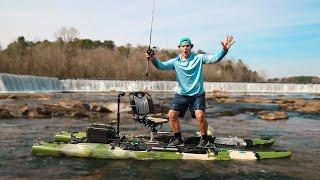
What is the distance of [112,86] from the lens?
6184 cm

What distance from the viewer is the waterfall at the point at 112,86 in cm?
4704

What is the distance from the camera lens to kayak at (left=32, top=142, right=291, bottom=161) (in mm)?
9695

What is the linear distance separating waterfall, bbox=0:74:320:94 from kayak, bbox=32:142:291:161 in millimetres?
36594

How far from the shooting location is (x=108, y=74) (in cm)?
7956

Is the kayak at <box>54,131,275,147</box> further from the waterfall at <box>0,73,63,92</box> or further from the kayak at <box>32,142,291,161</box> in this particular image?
the waterfall at <box>0,73,63,92</box>

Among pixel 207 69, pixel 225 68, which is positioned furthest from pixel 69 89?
pixel 225 68

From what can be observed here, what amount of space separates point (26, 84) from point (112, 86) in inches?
615

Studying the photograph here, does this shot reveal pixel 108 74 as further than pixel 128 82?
Yes

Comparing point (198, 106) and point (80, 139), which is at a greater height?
point (198, 106)

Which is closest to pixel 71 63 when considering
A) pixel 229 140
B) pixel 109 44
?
pixel 109 44

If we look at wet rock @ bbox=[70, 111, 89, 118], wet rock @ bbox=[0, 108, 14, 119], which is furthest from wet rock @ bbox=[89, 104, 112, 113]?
wet rock @ bbox=[0, 108, 14, 119]

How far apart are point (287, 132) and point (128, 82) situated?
47.9 m

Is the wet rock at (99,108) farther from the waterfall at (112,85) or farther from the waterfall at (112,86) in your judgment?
the waterfall at (112,85)

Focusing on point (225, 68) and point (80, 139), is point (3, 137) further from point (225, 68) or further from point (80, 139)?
point (225, 68)
